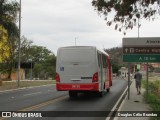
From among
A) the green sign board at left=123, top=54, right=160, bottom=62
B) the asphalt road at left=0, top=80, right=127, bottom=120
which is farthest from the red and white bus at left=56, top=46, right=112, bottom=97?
the green sign board at left=123, top=54, right=160, bottom=62

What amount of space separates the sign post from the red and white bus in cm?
177

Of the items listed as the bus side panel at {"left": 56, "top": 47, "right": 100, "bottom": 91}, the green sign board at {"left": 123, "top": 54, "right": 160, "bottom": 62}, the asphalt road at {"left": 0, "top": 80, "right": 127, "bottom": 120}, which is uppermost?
the green sign board at {"left": 123, "top": 54, "right": 160, "bottom": 62}

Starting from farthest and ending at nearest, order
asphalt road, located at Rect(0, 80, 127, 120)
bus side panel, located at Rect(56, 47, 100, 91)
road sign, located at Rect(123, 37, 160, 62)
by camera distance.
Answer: bus side panel, located at Rect(56, 47, 100, 91) < road sign, located at Rect(123, 37, 160, 62) < asphalt road, located at Rect(0, 80, 127, 120)

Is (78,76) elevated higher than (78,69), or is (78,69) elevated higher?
(78,69)

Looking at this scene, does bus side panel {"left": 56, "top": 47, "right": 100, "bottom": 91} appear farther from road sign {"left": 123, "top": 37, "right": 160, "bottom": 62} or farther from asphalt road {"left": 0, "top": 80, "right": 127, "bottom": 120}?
road sign {"left": 123, "top": 37, "right": 160, "bottom": 62}

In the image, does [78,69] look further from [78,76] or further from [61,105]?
[61,105]

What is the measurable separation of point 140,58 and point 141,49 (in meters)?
0.51

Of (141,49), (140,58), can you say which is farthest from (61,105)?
(141,49)

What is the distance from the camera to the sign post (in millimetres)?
23641

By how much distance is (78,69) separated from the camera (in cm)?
2406

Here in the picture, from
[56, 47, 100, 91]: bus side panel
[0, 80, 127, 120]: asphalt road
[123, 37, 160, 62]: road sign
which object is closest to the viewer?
[0, 80, 127, 120]: asphalt road

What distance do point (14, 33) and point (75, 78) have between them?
17512 millimetres

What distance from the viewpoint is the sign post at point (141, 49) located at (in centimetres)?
2364

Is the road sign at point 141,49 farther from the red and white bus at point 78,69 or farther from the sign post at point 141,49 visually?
the red and white bus at point 78,69
